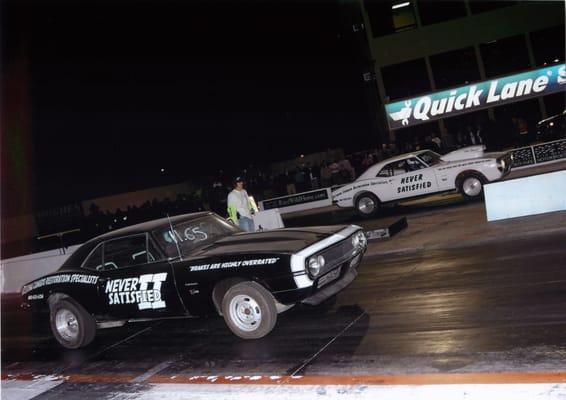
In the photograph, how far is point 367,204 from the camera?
49.2 ft

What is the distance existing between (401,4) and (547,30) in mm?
7766

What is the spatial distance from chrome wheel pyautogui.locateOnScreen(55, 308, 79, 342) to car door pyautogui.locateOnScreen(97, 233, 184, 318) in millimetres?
716

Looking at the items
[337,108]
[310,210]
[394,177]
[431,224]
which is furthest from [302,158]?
[431,224]

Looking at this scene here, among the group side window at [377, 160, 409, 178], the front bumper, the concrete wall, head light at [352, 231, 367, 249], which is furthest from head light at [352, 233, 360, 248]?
the concrete wall

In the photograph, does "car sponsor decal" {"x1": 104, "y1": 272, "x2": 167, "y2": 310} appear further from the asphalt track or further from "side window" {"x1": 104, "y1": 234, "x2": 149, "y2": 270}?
the asphalt track

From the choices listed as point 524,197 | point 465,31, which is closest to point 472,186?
A: point 524,197

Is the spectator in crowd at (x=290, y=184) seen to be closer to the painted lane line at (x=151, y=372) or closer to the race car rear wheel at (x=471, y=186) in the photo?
the race car rear wheel at (x=471, y=186)

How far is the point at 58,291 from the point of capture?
7086 millimetres

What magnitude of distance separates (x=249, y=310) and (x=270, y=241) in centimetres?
83

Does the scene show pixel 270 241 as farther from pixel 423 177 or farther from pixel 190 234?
pixel 423 177

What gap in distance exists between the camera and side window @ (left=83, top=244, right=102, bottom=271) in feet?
→ 22.7

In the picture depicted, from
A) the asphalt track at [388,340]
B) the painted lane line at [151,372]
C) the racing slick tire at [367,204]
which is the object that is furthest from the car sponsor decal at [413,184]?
the painted lane line at [151,372]

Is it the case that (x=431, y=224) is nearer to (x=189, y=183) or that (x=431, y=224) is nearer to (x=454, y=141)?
(x=454, y=141)

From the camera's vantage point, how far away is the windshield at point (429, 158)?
45.7 feet
